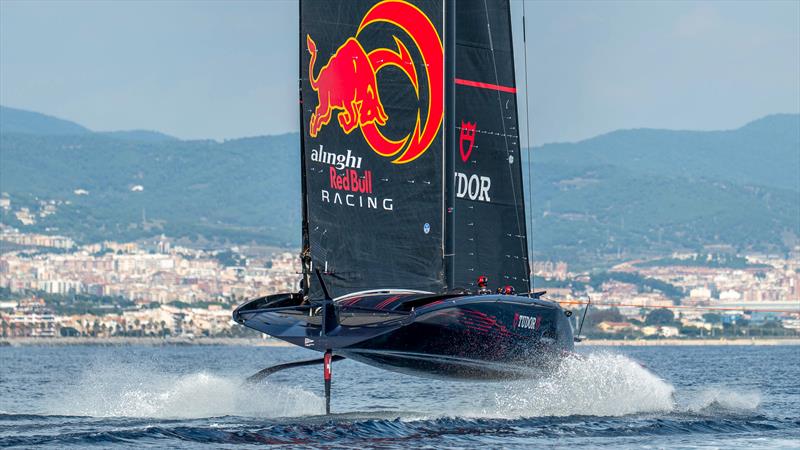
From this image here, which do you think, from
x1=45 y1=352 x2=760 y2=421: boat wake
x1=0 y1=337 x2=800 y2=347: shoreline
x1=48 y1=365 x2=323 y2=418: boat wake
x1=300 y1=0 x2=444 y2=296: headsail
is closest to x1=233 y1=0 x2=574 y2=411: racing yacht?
x1=300 y1=0 x2=444 y2=296: headsail

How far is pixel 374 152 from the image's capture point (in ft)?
104

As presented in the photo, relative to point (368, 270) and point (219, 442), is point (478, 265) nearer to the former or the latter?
point (368, 270)

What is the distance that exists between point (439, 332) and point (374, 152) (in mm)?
4054

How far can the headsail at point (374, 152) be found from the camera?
3164cm

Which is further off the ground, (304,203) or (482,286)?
(304,203)

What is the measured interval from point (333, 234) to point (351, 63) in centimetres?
330

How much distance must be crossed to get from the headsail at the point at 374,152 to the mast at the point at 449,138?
0.22m

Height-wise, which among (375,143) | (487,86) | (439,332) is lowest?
(439,332)

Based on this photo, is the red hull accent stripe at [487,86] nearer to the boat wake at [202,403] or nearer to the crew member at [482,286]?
the crew member at [482,286]

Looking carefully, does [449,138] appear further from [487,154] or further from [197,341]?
[197,341]

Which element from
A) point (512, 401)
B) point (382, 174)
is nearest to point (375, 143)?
point (382, 174)

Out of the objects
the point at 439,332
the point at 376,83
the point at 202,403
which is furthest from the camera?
the point at 202,403

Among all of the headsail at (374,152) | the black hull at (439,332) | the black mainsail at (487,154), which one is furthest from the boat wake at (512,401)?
the headsail at (374,152)

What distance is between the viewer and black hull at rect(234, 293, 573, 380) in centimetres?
2978
